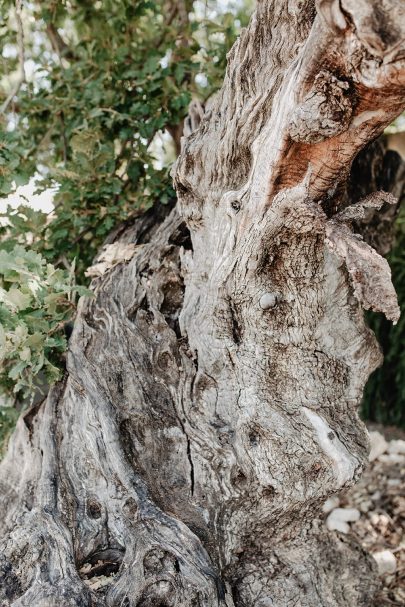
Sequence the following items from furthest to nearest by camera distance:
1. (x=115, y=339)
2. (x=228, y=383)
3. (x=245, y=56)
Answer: (x=115, y=339)
(x=228, y=383)
(x=245, y=56)

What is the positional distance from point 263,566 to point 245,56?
1.98 metres

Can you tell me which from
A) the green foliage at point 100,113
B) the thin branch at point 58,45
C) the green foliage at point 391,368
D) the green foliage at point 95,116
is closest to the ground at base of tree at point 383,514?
the green foliage at point 391,368

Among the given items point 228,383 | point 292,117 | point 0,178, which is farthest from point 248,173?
point 0,178

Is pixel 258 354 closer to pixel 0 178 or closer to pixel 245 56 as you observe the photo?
pixel 245 56

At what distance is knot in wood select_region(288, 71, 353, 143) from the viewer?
1.72m

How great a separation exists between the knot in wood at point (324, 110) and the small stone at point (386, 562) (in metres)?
2.56

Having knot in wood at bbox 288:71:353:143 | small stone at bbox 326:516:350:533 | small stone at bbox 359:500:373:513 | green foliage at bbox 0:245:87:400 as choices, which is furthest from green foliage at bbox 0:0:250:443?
small stone at bbox 359:500:373:513

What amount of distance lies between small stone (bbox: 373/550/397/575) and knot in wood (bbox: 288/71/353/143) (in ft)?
8.39

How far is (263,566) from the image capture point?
2.53 m

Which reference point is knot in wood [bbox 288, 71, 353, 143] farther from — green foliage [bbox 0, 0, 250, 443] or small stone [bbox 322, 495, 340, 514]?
small stone [bbox 322, 495, 340, 514]

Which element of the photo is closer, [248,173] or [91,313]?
[248,173]

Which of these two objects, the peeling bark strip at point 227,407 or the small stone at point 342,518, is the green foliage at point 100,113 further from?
the small stone at point 342,518

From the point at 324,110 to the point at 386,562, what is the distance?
2.70m

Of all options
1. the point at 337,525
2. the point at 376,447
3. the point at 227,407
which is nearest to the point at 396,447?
the point at 376,447
